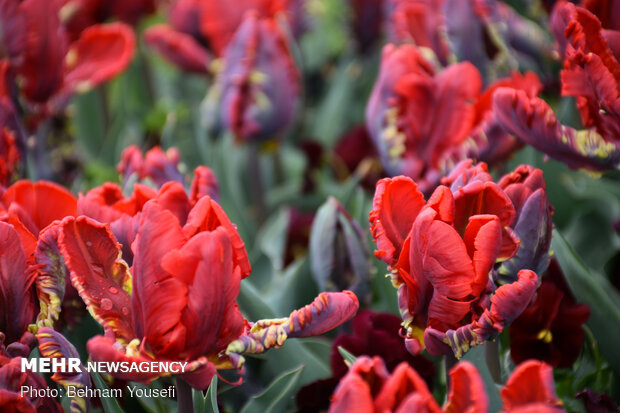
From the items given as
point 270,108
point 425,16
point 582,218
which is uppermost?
point 425,16

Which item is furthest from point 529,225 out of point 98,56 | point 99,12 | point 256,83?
point 99,12

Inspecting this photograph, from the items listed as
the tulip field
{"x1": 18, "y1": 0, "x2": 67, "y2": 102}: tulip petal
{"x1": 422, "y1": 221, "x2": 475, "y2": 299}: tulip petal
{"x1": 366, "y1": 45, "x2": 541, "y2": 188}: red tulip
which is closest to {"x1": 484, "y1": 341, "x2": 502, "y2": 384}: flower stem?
the tulip field

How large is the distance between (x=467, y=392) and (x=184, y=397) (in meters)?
0.21

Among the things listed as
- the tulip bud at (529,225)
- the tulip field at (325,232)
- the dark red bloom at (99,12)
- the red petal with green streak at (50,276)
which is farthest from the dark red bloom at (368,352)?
the dark red bloom at (99,12)

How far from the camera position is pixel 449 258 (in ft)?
1.49

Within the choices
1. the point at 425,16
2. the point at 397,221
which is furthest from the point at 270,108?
the point at 397,221

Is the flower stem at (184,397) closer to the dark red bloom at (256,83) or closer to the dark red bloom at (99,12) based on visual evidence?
the dark red bloom at (256,83)

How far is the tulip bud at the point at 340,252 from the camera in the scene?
666 millimetres

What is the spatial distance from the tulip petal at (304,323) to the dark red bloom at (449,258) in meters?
0.04

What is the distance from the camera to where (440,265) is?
46cm

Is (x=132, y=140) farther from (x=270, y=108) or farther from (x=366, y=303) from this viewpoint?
(x=366, y=303)

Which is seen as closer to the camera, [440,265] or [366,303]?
[440,265]

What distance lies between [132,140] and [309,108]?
343mm

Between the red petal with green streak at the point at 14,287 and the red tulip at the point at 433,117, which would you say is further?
the red tulip at the point at 433,117
